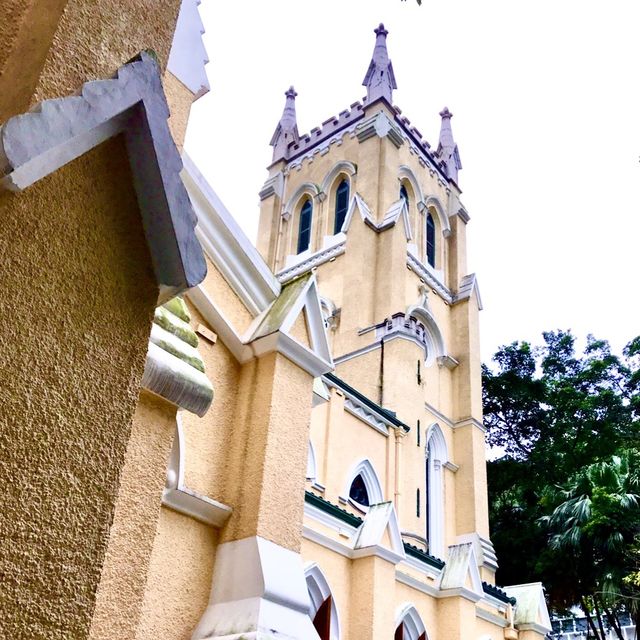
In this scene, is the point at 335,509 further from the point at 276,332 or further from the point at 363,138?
the point at 363,138

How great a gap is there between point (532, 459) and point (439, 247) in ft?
34.7

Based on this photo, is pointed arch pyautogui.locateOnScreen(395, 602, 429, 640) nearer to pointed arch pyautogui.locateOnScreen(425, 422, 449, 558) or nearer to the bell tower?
the bell tower

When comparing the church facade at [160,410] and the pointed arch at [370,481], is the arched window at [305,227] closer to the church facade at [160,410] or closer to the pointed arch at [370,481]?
the pointed arch at [370,481]

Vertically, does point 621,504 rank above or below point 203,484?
above

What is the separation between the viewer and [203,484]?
17.8ft

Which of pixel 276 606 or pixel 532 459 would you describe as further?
pixel 532 459

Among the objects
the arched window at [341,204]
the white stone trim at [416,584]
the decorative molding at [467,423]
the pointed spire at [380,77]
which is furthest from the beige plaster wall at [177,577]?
the pointed spire at [380,77]

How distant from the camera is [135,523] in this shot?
342cm

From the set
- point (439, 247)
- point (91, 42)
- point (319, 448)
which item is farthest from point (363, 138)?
point (91, 42)

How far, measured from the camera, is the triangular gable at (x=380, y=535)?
986cm

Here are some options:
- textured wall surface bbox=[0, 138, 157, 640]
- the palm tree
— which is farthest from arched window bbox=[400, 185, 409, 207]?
textured wall surface bbox=[0, 138, 157, 640]

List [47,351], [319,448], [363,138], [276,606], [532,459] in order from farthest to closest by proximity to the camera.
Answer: [532,459]
[363,138]
[319,448]
[276,606]
[47,351]

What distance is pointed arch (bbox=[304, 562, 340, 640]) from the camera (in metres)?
9.25

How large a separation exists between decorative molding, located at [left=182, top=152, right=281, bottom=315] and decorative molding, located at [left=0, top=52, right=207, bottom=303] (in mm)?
3496
